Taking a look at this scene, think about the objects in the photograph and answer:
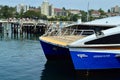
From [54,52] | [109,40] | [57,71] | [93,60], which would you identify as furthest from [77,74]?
[54,52]

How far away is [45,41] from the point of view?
3017 cm

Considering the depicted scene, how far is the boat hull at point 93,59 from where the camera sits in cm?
2412

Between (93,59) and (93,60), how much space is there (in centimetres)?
7

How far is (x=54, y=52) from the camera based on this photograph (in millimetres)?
31625

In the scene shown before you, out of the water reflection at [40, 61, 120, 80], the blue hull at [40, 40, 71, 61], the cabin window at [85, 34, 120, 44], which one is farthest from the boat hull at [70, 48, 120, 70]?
the blue hull at [40, 40, 71, 61]

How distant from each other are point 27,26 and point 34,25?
2.39 meters

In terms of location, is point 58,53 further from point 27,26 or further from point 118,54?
point 27,26

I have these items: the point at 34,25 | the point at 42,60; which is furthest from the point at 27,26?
the point at 42,60

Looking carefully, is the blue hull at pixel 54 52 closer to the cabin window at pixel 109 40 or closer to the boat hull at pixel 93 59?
the boat hull at pixel 93 59

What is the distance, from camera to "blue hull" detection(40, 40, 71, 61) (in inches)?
1219

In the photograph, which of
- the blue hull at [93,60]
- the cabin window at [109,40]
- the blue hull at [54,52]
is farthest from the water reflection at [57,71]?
the cabin window at [109,40]

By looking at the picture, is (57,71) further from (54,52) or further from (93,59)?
(93,59)

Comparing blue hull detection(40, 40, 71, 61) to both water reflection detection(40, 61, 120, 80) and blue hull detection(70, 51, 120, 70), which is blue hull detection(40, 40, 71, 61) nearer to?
water reflection detection(40, 61, 120, 80)

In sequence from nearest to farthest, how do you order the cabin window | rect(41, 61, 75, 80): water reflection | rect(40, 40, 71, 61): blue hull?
the cabin window, rect(41, 61, 75, 80): water reflection, rect(40, 40, 71, 61): blue hull
